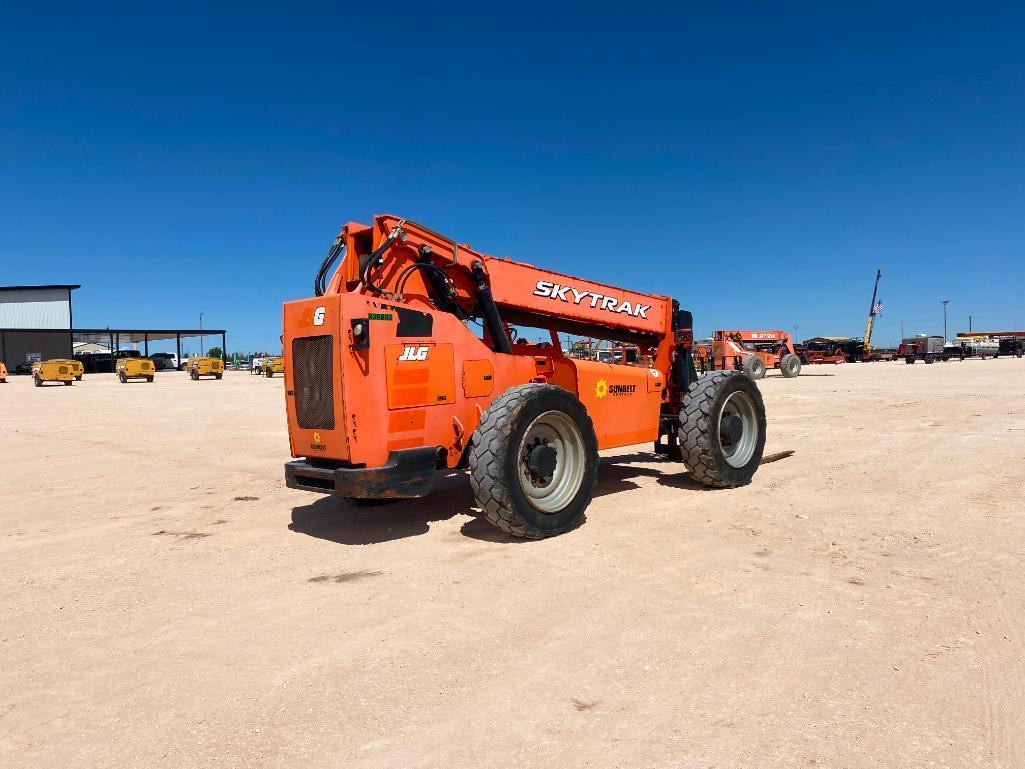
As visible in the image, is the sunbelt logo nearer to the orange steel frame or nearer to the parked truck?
the orange steel frame

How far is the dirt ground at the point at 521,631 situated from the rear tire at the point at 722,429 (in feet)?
1.09

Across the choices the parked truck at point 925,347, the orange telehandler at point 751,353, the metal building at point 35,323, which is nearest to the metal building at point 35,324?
the metal building at point 35,323

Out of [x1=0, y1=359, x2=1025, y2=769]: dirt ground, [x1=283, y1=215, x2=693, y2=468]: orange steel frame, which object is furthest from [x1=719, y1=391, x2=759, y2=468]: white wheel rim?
[x1=283, y1=215, x2=693, y2=468]: orange steel frame

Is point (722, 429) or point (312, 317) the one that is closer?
point (312, 317)

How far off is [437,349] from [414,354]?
0.94 ft

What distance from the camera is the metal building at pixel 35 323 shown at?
63.7m

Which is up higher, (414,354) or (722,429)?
(414,354)

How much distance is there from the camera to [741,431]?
8188mm

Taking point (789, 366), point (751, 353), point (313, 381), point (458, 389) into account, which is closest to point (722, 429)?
point (458, 389)

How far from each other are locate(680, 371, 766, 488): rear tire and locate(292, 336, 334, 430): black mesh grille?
167 inches

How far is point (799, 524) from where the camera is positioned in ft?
19.7

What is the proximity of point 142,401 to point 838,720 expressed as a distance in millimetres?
25941

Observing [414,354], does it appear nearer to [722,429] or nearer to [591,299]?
[591,299]

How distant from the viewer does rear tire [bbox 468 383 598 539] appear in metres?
5.43
